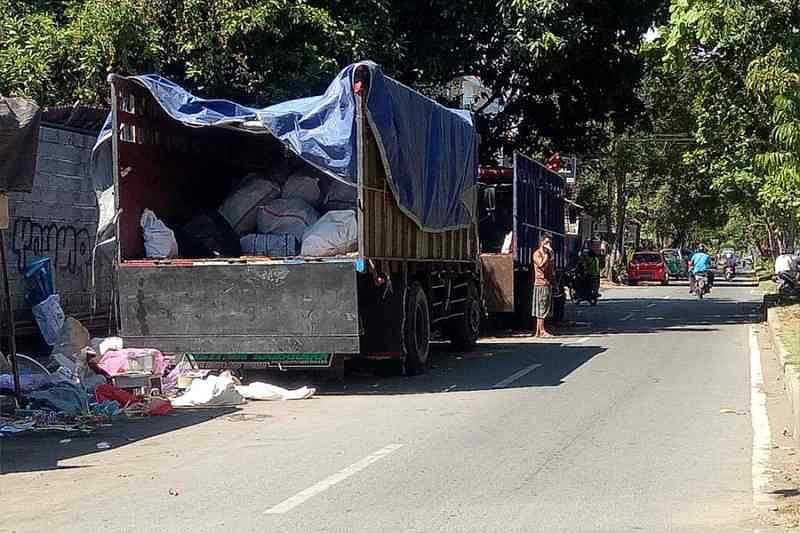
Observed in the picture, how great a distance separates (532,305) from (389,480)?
14.1 m

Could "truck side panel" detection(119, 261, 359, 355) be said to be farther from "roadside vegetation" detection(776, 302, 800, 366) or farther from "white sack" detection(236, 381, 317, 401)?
"roadside vegetation" detection(776, 302, 800, 366)

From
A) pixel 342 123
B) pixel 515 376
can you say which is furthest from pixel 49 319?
pixel 515 376

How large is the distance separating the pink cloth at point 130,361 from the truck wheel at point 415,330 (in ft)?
10.3

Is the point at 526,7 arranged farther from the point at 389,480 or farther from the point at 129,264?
the point at 389,480

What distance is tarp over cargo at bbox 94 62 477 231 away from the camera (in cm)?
1329

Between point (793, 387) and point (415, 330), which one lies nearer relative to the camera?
point (793, 387)

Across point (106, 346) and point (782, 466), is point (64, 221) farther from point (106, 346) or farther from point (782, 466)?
point (782, 466)

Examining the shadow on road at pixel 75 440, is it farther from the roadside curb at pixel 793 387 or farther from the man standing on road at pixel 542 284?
the man standing on road at pixel 542 284

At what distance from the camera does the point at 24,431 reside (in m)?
11.1

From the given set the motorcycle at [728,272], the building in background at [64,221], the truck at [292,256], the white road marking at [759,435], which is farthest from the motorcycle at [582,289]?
the motorcycle at [728,272]

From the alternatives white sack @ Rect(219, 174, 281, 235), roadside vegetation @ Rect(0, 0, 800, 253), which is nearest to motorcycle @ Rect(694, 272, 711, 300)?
roadside vegetation @ Rect(0, 0, 800, 253)

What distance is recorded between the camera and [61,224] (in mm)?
16938

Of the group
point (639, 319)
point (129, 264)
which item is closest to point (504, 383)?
point (129, 264)

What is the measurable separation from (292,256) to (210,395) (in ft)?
6.62
